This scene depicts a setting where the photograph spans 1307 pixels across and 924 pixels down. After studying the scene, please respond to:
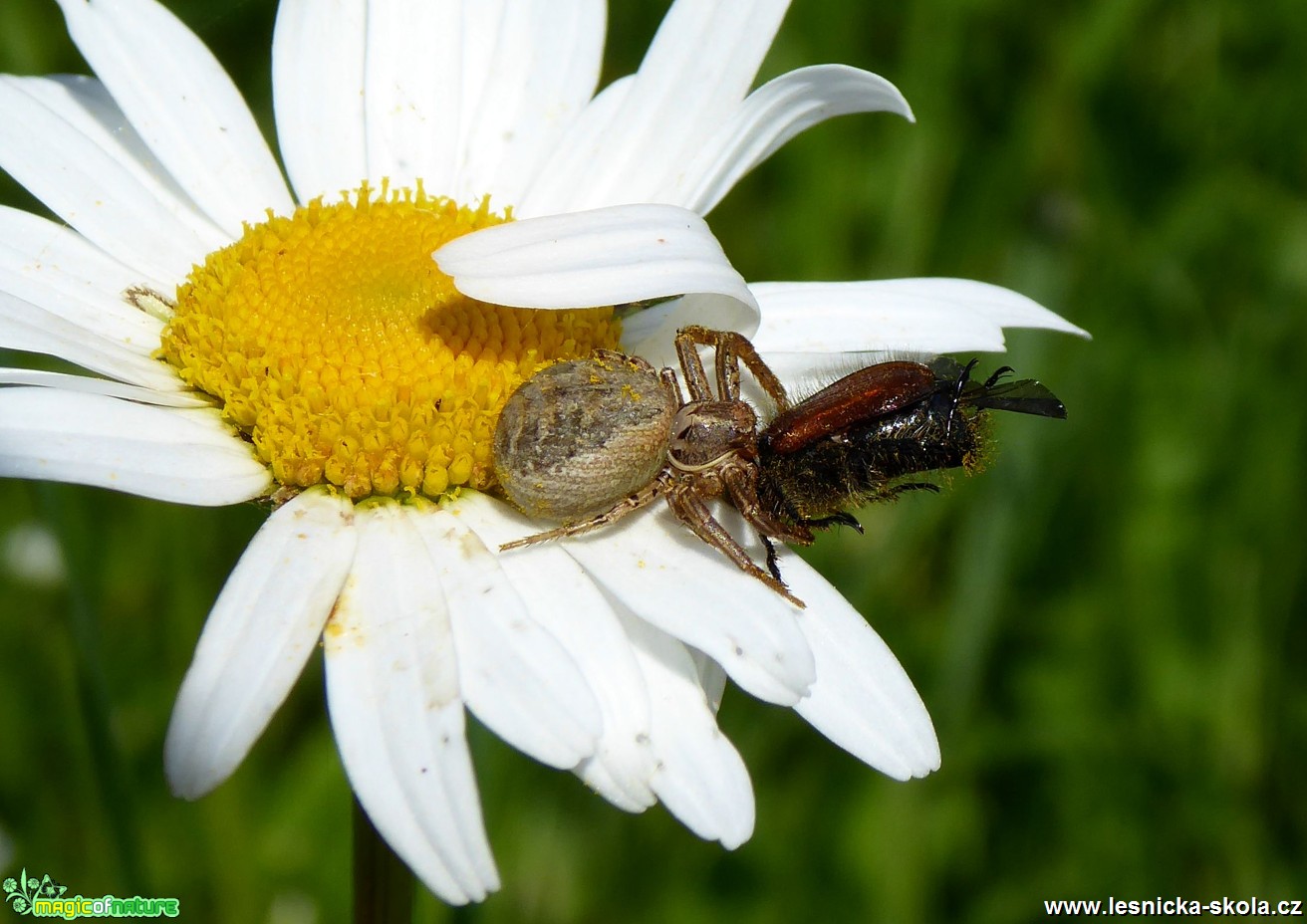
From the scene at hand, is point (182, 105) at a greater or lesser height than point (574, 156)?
greater

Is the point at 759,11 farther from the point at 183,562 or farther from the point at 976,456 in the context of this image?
the point at 183,562

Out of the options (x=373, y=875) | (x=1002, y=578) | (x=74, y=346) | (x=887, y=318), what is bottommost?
(x=1002, y=578)

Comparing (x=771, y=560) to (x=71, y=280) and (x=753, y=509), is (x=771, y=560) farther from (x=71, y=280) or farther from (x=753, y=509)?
(x=71, y=280)

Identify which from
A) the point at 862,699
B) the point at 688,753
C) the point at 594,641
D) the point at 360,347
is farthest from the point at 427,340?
the point at 862,699

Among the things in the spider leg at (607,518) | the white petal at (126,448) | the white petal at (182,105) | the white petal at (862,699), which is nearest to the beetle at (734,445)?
the spider leg at (607,518)

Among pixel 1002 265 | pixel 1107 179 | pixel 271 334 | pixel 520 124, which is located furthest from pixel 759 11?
pixel 1107 179

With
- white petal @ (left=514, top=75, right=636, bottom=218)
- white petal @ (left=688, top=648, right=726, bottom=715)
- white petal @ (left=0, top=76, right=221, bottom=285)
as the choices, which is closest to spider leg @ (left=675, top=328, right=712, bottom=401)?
white petal @ (left=514, top=75, right=636, bottom=218)

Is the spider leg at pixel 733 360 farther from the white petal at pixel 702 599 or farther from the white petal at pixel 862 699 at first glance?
the white petal at pixel 862 699
